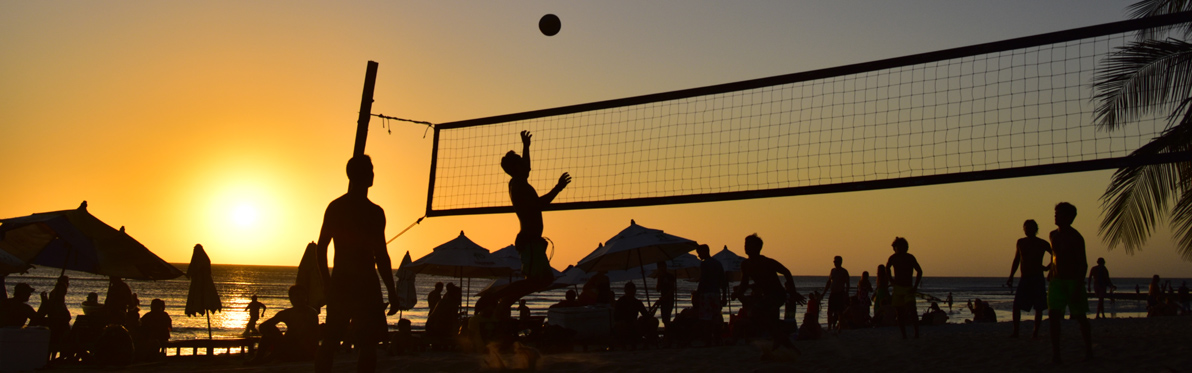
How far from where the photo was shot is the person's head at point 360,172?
4.96m

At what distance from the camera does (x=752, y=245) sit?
7227mm

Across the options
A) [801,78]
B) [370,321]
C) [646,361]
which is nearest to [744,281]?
[646,361]

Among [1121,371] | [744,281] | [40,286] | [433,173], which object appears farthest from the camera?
[40,286]

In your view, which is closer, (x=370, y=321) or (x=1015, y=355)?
(x=370, y=321)

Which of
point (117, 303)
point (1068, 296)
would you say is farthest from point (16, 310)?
point (1068, 296)

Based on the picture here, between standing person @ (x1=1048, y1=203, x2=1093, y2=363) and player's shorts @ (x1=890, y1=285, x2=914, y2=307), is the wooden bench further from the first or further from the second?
standing person @ (x1=1048, y1=203, x2=1093, y2=363)

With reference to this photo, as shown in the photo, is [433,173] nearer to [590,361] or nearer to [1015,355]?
[590,361]

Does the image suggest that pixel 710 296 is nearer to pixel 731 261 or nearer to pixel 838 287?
pixel 838 287

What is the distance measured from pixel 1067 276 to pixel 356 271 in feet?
17.5

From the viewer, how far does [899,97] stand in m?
8.50

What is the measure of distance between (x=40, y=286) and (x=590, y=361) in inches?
2479

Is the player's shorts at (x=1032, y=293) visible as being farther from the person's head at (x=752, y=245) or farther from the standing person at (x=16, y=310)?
the standing person at (x=16, y=310)

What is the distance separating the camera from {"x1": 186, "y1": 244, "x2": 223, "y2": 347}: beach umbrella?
12.0 m

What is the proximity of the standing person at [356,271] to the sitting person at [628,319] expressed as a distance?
216 inches
